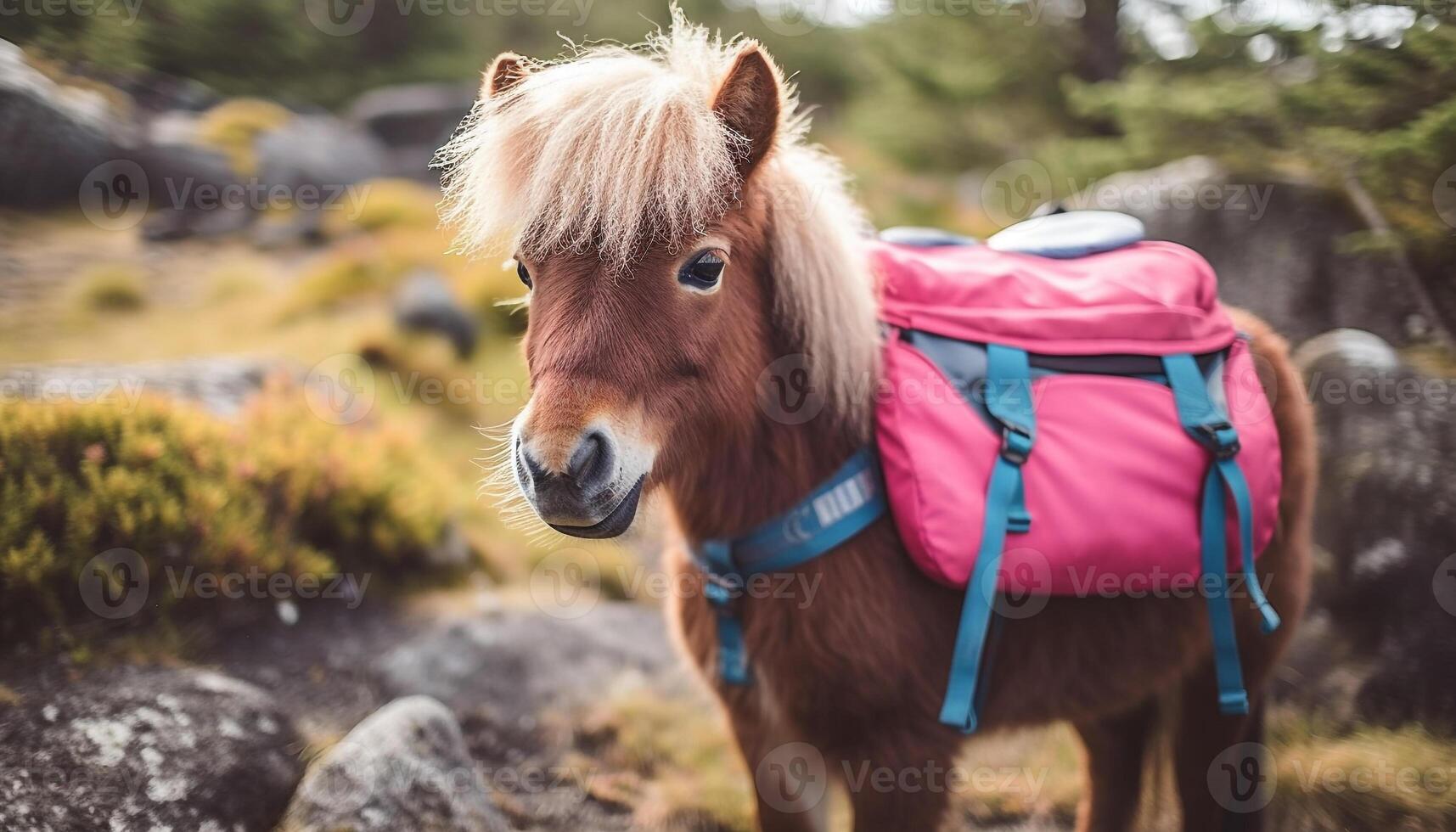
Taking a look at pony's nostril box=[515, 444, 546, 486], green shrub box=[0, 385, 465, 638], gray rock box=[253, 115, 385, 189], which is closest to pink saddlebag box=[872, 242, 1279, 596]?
pony's nostril box=[515, 444, 546, 486]

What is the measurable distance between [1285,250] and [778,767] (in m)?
Result: 4.25

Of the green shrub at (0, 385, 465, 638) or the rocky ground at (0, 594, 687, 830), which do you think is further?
the green shrub at (0, 385, 465, 638)

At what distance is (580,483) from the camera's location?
1663mm

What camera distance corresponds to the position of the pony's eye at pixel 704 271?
1.93 meters

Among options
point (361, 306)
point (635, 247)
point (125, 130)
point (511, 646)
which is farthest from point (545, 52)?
point (635, 247)

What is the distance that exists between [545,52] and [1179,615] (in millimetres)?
20709

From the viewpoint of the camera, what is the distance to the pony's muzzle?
65.1 inches

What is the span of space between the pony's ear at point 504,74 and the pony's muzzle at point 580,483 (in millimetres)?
1172

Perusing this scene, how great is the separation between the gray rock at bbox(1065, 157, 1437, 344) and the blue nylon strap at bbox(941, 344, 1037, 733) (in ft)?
10.2

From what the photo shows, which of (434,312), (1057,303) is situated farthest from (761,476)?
(434,312)

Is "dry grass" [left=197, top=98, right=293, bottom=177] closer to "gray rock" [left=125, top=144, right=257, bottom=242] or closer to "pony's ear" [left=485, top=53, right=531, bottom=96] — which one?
"gray rock" [left=125, top=144, right=257, bottom=242]

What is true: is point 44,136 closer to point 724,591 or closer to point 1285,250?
point 724,591

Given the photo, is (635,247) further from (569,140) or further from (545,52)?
(545,52)

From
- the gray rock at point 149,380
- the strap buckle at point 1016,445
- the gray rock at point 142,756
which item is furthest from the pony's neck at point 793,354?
the gray rock at point 149,380
